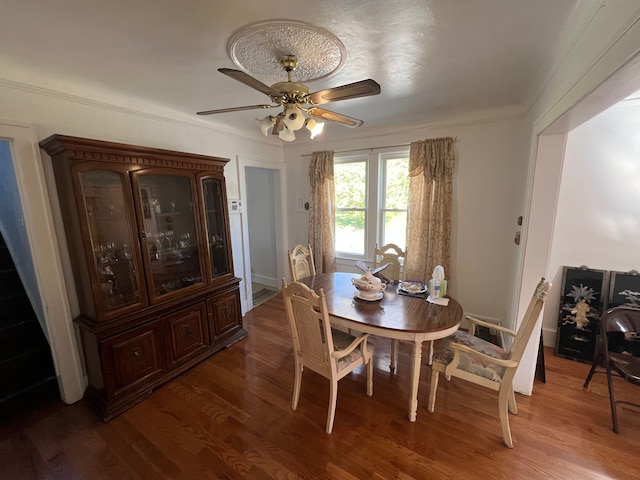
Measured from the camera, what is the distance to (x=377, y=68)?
1742 millimetres

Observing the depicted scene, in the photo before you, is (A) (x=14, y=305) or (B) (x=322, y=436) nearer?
(B) (x=322, y=436)

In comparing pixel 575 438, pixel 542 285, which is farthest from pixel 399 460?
pixel 542 285

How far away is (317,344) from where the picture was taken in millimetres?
1773

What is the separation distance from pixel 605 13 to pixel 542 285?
4.45 feet

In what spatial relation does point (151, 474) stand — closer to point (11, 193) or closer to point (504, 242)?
point (11, 193)

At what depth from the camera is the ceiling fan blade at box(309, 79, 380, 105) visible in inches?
50.4

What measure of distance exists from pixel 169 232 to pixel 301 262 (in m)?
1.38

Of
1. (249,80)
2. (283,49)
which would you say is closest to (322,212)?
(283,49)

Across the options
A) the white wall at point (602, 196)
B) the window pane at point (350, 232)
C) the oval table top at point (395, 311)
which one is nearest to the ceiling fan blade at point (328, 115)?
the oval table top at point (395, 311)

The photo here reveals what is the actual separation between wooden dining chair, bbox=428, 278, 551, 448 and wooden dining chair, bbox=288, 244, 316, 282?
158cm

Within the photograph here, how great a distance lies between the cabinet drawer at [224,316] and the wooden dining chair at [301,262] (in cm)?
73

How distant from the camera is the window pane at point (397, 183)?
3344 mm

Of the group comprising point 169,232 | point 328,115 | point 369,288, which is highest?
point 328,115

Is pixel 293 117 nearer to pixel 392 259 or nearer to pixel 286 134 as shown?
pixel 286 134
